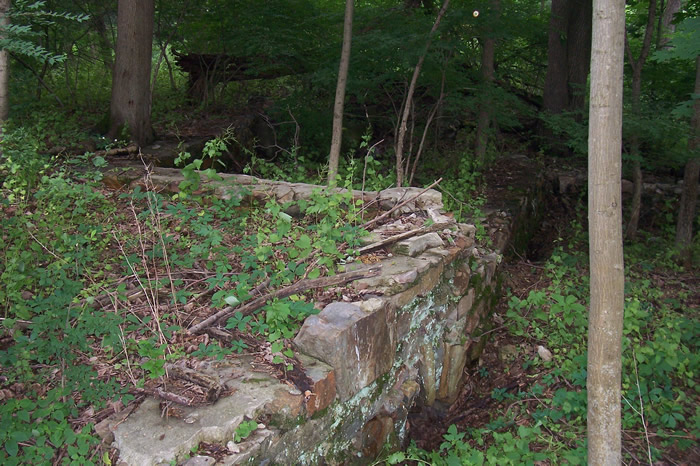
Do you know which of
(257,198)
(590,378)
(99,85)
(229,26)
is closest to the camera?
(590,378)

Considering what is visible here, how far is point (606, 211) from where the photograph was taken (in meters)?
2.79

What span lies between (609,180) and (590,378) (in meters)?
1.20

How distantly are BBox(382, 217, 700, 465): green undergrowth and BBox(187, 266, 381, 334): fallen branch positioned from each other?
1.19 meters

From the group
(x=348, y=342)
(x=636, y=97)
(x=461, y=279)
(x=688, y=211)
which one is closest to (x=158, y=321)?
(x=348, y=342)

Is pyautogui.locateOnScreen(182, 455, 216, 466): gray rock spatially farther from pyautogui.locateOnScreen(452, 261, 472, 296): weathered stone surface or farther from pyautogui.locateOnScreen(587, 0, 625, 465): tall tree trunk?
pyautogui.locateOnScreen(452, 261, 472, 296): weathered stone surface

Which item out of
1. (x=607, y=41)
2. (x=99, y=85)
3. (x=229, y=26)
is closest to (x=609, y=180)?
(x=607, y=41)

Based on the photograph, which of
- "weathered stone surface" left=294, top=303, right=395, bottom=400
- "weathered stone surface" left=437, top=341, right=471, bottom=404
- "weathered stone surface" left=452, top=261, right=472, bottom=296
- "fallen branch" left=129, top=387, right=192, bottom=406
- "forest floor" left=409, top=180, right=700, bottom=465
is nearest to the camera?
"fallen branch" left=129, top=387, right=192, bottom=406

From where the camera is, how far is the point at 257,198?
17.0ft

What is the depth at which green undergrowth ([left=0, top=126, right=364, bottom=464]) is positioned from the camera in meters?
2.41

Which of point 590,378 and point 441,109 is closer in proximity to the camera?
point 590,378

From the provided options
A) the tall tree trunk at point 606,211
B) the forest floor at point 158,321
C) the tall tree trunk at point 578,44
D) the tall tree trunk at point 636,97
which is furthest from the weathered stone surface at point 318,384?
the tall tree trunk at point 578,44

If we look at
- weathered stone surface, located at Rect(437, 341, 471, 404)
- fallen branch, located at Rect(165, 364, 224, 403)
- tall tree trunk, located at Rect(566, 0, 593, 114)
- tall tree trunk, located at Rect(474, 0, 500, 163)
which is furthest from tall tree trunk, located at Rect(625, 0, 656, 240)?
fallen branch, located at Rect(165, 364, 224, 403)

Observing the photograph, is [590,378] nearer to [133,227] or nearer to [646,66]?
[133,227]

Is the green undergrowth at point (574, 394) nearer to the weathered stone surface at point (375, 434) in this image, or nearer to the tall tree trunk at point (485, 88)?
the weathered stone surface at point (375, 434)
